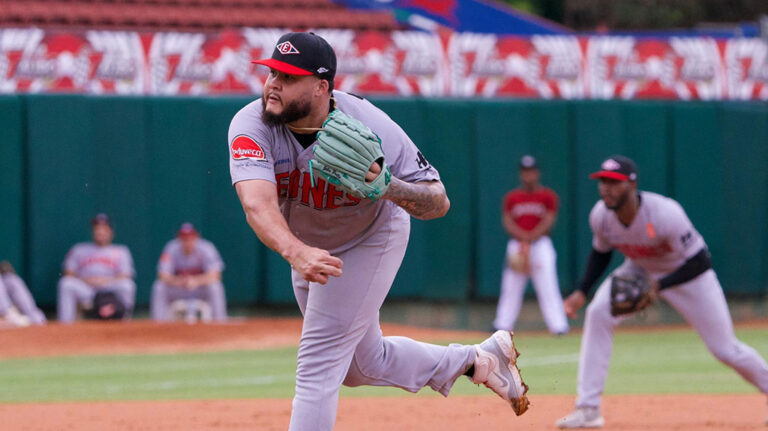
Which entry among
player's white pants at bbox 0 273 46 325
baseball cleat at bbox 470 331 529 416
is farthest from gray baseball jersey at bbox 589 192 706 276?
player's white pants at bbox 0 273 46 325

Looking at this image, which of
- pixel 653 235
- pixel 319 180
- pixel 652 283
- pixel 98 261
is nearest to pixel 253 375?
pixel 98 261

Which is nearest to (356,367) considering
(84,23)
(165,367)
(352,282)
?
(352,282)

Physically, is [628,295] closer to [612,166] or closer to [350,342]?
[612,166]

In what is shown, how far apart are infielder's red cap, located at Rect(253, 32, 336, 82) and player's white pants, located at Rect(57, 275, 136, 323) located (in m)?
9.35

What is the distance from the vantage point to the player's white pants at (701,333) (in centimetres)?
742

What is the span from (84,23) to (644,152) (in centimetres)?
850

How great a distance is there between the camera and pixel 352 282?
5.05 metres

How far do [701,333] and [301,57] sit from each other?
396cm

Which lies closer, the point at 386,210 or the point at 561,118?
the point at 386,210

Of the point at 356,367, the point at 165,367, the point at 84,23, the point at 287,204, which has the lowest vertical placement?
the point at 165,367

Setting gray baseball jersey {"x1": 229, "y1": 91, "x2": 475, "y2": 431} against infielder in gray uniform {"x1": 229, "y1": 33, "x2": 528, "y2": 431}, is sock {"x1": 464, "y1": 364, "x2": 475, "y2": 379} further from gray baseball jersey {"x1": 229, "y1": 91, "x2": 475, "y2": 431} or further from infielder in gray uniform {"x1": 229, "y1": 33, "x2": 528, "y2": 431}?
gray baseball jersey {"x1": 229, "y1": 91, "x2": 475, "y2": 431}

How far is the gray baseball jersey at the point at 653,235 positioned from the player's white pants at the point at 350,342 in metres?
2.58

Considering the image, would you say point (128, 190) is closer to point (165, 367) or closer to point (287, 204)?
point (165, 367)

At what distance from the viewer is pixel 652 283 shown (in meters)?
7.70
